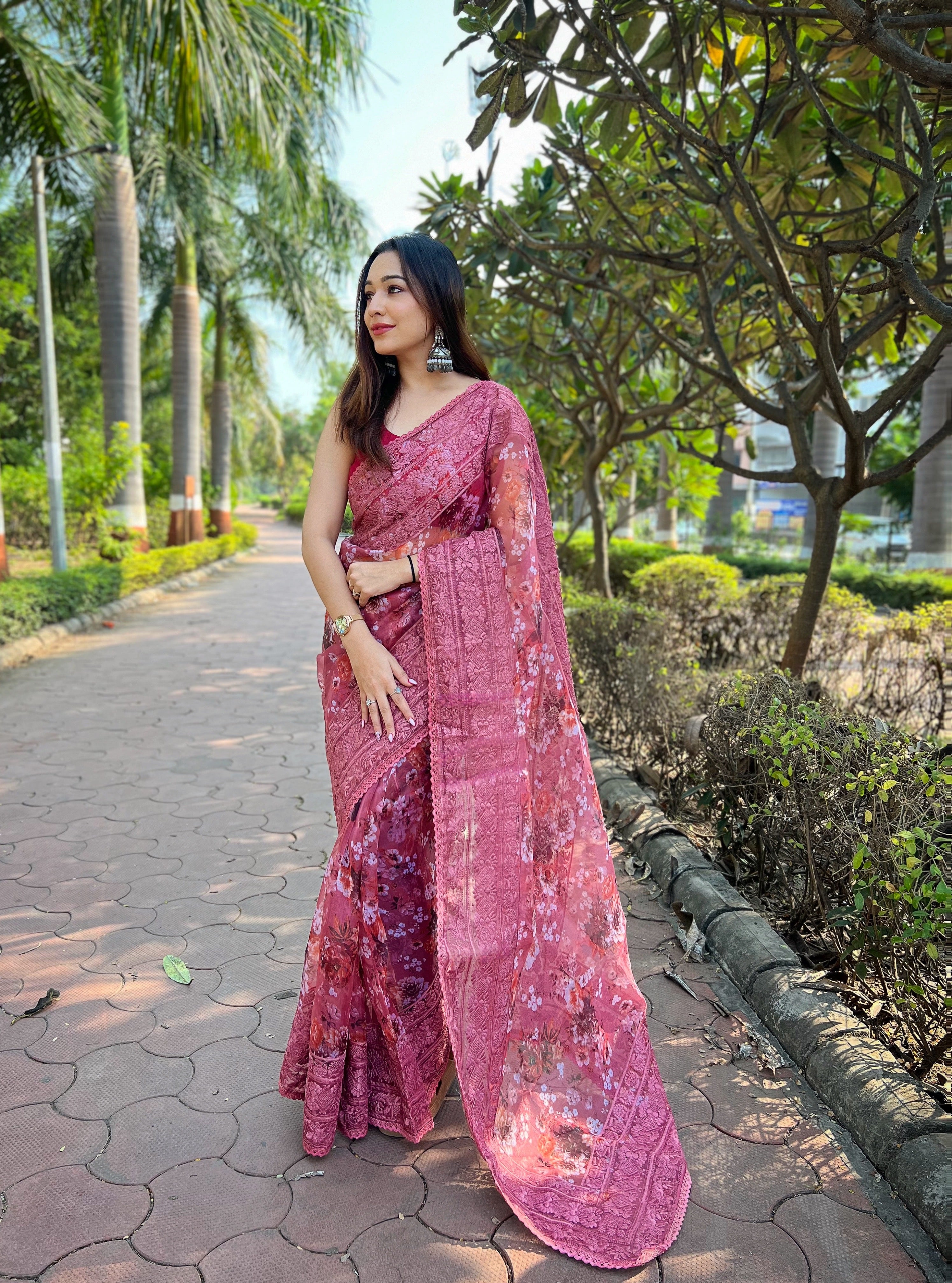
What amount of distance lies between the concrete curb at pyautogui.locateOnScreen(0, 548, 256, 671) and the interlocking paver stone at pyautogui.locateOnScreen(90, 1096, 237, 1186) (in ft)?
18.7

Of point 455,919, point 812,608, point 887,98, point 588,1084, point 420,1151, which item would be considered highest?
point 887,98

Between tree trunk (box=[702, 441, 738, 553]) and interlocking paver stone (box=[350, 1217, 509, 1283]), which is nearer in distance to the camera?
interlocking paver stone (box=[350, 1217, 509, 1283])

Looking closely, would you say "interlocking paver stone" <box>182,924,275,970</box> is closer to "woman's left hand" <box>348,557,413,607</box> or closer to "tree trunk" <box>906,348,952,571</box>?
"woman's left hand" <box>348,557,413,607</box>

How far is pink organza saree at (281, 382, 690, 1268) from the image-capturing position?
1826 mm

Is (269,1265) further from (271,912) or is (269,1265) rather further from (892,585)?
(892,585)

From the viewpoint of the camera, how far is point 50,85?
8703mm

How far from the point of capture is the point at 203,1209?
5.57 feet

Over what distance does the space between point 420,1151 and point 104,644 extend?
7193mm

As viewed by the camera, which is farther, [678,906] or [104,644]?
[104,644]

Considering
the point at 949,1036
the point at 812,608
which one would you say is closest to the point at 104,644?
the point at 812,608

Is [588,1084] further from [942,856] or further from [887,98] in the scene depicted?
[887,98]

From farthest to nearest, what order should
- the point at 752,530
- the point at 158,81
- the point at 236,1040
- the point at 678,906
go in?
1. the point at 752,530
2. the point at 158,81
3. the point at 678,906
4. the point at 236,1040

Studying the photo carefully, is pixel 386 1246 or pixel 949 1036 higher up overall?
pixel 949 1036

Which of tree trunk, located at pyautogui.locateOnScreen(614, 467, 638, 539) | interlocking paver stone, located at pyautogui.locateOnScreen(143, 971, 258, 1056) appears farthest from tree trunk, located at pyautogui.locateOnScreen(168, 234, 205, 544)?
interlocking paver stone, located at pyautogui.locateOnScreen(143, 971, 258, 1056)
